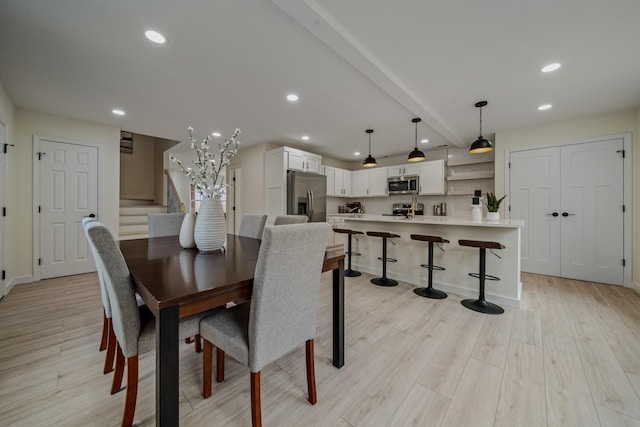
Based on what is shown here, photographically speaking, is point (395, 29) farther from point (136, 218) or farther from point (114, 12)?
point (136, 218)

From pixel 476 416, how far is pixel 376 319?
1130 mm

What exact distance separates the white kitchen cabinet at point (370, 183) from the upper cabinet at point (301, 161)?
5.07 ft

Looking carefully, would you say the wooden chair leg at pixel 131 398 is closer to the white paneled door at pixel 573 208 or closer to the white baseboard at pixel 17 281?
the white baseboard at pixel 17 281

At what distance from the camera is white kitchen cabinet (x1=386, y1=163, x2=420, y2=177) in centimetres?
556

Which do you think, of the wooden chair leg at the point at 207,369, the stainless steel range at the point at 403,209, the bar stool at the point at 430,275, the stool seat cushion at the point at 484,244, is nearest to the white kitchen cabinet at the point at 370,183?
the stainless steel range at the point at 403,209

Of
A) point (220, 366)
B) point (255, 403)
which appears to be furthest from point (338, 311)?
point (220, 366)

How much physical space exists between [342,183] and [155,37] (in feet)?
16.0

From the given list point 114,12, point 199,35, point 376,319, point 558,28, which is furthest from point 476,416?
point 114,12

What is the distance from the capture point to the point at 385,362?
68.2 inches

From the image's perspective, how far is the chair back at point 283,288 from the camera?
106 cm

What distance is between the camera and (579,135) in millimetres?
3623

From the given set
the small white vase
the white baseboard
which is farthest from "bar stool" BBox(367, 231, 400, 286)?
the white baseboard

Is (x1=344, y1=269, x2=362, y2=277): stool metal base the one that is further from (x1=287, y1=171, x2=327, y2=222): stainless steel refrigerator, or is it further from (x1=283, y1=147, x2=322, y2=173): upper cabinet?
(x1=283, y1=147, x2=322, y2=173): upper cabinet

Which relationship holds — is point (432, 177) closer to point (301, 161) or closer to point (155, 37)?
point (301, 161)
